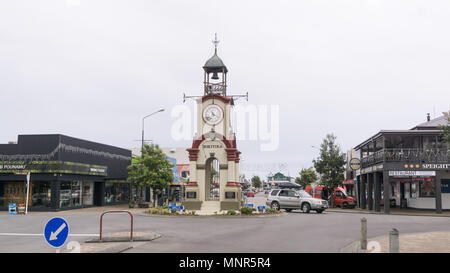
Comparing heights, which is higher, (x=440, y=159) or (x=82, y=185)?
(x=440, y=159)

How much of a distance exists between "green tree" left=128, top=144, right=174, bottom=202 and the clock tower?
7.74 meters

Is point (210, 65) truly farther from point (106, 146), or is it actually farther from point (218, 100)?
point (106, 146)

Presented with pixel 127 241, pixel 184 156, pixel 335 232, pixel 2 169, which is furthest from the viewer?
pixel 184 156

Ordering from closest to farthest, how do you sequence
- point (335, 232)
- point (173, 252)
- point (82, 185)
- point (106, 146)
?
point (173, 252) → point (335, 232) → point (82, 185) → point (106, 146)

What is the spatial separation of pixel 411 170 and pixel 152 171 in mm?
22987

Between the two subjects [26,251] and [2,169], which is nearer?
[26,251]

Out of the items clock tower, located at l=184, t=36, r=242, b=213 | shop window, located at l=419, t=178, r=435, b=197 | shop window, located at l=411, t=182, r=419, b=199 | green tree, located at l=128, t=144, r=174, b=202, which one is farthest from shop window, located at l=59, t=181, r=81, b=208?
shop window, located at l=419, t=178, r=435, b=197

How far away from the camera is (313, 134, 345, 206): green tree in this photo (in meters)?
42.7

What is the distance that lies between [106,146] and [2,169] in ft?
35.6

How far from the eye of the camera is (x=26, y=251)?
12492 mm

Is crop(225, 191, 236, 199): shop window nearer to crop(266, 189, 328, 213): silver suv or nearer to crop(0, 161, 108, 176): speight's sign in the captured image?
crop(266, 189, 328, 213): silver suv

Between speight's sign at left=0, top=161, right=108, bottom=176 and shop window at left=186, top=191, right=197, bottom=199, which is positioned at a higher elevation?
speight's sign at left=0, top=161, right=108, bottom=176

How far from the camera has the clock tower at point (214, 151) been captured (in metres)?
31.9

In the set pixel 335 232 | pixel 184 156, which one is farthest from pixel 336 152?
pixel 184 156
